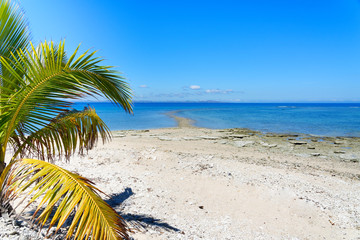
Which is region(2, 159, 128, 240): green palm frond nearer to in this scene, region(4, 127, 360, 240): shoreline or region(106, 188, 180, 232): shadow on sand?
region(4, 127, 360, 240): shoreline

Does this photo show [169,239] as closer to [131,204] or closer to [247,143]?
[131,204]

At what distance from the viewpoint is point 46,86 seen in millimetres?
2711

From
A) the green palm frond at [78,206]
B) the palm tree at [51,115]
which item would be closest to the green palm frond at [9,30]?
the palm tree at [51,115]

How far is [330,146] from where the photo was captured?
15.5 metres

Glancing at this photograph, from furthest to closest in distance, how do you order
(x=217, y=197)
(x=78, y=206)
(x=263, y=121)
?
1. (x=263, y=121)
2. (x=217, y=197)
3. (x=78, y=206)

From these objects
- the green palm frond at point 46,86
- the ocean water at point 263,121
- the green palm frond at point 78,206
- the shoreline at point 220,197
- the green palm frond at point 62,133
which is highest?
the green palm frond at point 46,86

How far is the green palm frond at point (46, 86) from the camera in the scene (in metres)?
2.66

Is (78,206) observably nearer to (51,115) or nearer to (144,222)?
(51,115)

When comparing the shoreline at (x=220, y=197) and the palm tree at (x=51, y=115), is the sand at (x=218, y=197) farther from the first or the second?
the palm tree at (x=51, y=115)

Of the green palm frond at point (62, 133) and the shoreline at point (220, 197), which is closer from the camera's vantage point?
the green palm frond at point (62, 133)

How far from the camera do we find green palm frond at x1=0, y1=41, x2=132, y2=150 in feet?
8.72

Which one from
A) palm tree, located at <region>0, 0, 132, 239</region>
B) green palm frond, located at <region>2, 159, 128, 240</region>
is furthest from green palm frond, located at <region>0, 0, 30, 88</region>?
green palm frond, located at <region>2, 159, 128, 240</region>

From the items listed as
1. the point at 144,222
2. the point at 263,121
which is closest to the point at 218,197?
the point at 144,222

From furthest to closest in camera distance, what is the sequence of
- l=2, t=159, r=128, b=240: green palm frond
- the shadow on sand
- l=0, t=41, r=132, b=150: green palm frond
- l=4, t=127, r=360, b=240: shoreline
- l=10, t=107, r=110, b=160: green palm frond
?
l=4, t=127, r=360, b=240: shoreline → the shadow on sand → l=10, t=107, r=110, b=160: green palm frond → l=0, t=41, r=132, b=150: green palm frond → l=2, t=159, r=128, b=240: green palm frond
